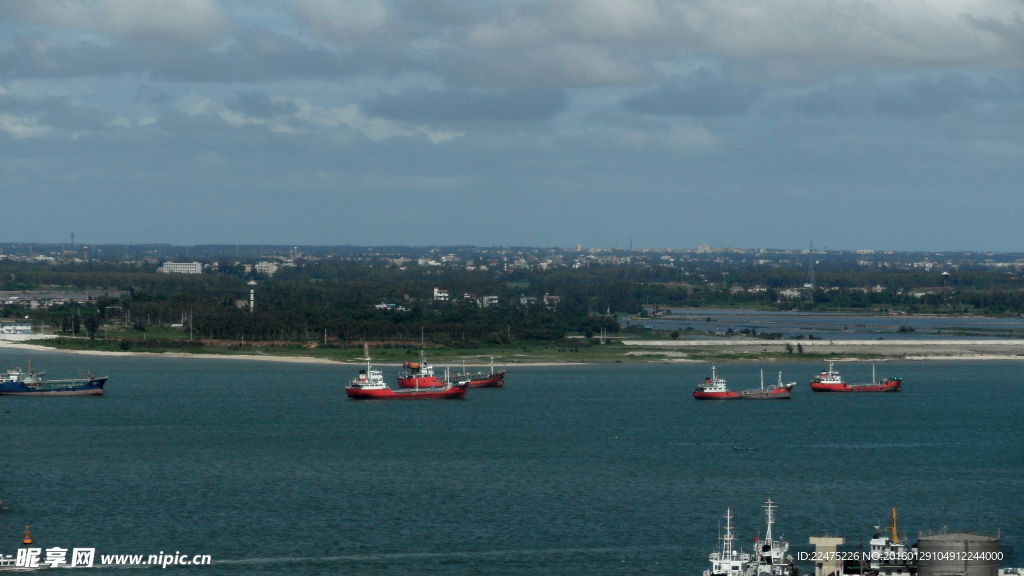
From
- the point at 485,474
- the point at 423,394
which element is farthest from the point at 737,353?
the point at 485,474

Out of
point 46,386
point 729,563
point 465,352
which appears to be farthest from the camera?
point 465,352

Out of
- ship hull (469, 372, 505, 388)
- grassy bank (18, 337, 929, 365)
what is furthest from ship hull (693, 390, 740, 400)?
grassy bank (18, 337, 929, 365)

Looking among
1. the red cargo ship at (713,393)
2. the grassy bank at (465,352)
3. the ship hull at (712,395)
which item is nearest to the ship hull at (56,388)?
the grassy bank at (465,352)

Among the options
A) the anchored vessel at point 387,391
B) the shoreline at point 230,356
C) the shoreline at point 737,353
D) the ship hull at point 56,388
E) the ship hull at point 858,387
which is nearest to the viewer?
the ship hull at point 56,388

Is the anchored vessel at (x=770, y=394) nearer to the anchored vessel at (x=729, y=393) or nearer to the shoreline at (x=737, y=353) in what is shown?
the anchored vessel at (x=729, y=393)

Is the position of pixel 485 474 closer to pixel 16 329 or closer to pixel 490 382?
pixel 490 382

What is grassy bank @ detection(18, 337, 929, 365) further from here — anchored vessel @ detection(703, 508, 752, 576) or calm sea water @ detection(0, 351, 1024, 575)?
anchored vessel @ detection(703, 508, 752, 576)

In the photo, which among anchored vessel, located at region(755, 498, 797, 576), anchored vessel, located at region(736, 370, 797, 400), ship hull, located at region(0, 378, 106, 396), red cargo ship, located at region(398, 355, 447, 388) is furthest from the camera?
red cargo ship, located at region(398, 355, 447, 388)
